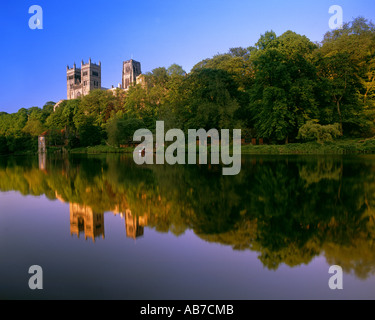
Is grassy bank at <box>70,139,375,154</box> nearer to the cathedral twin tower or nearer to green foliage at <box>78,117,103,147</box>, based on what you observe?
green foliage at <box>78,117,103,147</box>

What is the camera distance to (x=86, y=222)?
225 inches

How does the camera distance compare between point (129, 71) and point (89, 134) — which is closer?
point (89, 134)

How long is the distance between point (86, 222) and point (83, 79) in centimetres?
12981

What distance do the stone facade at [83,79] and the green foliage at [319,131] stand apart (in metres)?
104

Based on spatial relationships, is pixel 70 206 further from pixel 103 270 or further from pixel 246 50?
pixel 246 50

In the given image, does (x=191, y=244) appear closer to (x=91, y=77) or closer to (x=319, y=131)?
(x=319, y=131)

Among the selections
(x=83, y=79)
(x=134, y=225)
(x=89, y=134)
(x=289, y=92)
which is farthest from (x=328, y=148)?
(x=83, y=79)

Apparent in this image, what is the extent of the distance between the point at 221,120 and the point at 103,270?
31.5m

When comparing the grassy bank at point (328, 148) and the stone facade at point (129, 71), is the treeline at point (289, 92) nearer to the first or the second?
the grassy bank at point (328, 148)

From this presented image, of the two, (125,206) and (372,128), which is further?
(372,128)

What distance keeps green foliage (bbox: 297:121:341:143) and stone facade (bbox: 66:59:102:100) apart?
10441 cm
